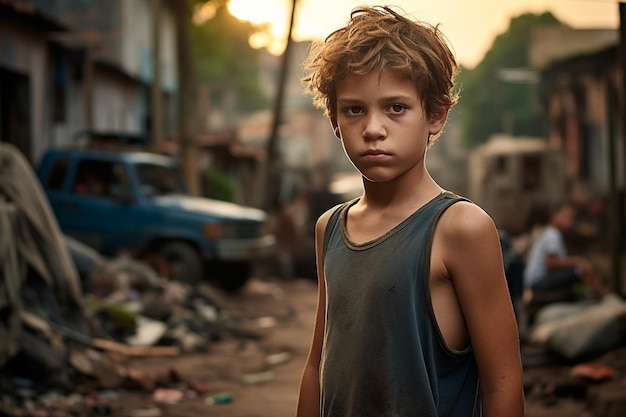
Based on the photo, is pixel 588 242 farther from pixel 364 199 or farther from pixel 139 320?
pixel 364 199

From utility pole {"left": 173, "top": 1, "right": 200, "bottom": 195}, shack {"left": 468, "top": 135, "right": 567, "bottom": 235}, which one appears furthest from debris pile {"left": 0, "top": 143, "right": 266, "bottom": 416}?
shack {"left": 468, "top": 135, "right": 567, "bottom": 235}

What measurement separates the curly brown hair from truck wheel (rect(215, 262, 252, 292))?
1284 cm

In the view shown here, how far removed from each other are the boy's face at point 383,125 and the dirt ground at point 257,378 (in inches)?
196

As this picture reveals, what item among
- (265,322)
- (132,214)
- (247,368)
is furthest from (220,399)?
(132,214)

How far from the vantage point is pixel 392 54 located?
6.45 ft

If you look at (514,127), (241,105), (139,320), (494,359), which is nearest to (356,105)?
(494,359)

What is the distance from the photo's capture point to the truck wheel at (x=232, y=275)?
48.8 feet

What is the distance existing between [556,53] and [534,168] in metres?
5.95

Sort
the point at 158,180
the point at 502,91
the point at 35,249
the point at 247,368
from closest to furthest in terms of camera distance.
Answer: the point at 35,249 < the point at 247,368 < the point at 158,180 < the point at 502,91

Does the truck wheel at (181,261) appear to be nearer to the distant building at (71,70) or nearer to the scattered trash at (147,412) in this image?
the distant building at (71,70)

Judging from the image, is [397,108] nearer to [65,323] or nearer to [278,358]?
[65,323]

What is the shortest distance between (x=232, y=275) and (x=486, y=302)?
13.2 meters

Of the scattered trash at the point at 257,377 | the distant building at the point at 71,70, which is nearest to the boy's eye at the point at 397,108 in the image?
the scattered trash at the point at 257,377

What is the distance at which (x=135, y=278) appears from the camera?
469 inches
